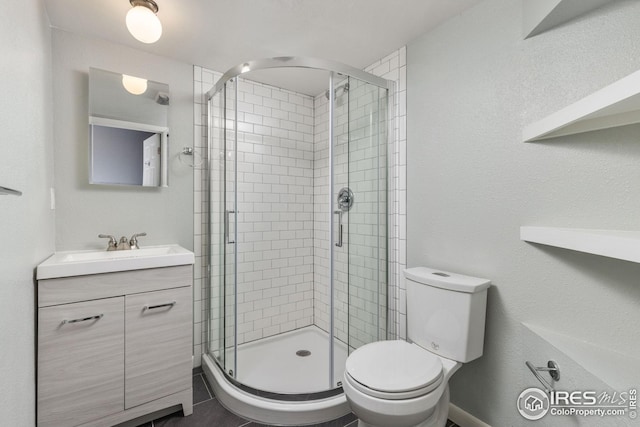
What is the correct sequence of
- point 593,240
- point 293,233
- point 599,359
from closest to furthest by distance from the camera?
1. point 593,240
2. point 599,359
3. point 293,233

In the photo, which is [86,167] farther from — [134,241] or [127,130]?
[134,241]

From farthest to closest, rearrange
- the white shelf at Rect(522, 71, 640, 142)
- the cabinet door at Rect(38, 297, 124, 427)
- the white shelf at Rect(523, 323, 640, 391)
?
the cabinet door at Rect(38, 297, 124, 427) < the white shelf at Rect(523, 323, 640, 391) < the white shelf at Rect(522, 71, 640, 142)

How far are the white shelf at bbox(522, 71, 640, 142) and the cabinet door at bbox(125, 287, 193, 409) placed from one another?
1.97 metres

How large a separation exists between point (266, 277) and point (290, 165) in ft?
3.51

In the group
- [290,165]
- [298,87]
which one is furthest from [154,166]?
[298,87]

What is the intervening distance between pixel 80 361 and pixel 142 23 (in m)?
1.72

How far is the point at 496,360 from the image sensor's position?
148 cm

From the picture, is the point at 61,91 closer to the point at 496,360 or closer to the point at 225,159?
the point at 225,159

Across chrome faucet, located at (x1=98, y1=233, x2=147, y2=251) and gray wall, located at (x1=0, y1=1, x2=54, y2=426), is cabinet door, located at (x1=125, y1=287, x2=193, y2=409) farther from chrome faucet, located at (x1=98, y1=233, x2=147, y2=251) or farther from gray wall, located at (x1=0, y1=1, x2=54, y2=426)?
chrome faucet, located at (x1=98, y1=233, x2=147, y2=251)

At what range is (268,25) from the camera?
177cm

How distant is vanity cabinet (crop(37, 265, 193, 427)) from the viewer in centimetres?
137

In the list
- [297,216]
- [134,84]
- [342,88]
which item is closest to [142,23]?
[134,84]

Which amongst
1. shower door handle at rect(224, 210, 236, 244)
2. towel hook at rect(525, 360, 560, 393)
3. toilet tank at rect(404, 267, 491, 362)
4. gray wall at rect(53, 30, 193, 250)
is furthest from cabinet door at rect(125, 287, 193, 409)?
towel hook at rect(525, 360, 560, 393)

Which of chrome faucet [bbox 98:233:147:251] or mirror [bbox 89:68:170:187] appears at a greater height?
mirror [bbox 89:68:170:187]
